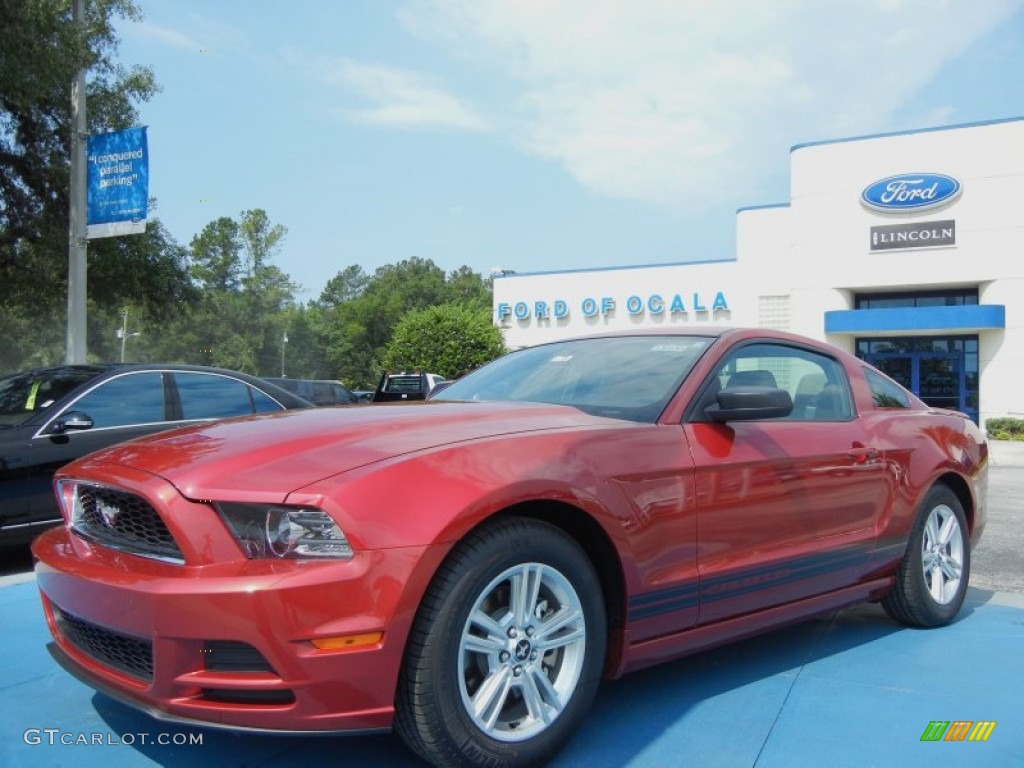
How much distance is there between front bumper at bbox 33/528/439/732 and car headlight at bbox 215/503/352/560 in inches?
1.4

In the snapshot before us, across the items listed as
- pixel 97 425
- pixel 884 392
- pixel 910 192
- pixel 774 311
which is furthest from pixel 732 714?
pixel 774 311

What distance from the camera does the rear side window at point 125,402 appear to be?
20.0ft

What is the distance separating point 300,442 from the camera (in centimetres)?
272

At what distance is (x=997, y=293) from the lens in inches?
966

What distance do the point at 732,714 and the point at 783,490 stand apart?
909 millimetres

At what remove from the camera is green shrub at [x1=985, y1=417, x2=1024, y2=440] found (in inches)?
894

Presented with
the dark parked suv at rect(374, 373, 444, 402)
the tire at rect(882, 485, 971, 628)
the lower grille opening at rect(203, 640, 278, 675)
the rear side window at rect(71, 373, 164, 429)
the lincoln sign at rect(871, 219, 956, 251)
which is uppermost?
the lincoln sign at rect(871, 219, 956, 251)

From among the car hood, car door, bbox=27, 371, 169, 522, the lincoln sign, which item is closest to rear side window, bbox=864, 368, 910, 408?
the car hood

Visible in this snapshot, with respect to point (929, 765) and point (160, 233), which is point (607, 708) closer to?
point (929, 765)

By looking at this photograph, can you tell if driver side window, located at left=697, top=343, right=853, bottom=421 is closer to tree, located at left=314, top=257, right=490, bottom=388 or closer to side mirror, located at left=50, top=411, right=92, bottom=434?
side mirror, located at left=50, top=411, right=92, bottom=434

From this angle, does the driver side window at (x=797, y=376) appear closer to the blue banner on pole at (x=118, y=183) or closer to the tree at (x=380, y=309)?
the blue banner on pole at (x=118, y=183)

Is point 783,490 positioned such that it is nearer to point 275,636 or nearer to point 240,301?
point 275,636

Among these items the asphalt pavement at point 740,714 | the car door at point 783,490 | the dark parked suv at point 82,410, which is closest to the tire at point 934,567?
the asphalt pavement at point 740,714

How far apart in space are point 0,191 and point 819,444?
15230 millimetres
